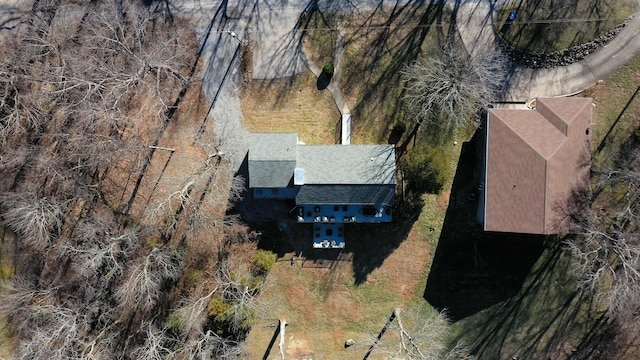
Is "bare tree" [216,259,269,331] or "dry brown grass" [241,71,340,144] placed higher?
"dry brown grass" [241,71,340,144]

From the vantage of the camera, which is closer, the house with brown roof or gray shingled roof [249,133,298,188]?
the house with brown roof

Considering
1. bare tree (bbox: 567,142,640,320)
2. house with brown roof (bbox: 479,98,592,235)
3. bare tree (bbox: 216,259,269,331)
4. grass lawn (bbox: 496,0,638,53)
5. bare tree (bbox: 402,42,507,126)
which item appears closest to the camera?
house with brown roof (bbox: 479,98,592,235)

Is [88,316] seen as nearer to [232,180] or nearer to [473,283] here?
[232,180]

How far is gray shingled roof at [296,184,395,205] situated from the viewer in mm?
27938

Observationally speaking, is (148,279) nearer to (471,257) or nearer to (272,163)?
(272,163)

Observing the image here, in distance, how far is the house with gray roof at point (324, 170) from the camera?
2789cm

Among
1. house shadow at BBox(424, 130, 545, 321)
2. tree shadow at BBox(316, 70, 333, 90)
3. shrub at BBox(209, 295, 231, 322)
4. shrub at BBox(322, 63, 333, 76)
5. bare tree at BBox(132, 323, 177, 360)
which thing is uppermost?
shrub at BBox(322, 63, 333, 76)

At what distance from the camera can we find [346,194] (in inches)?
1102

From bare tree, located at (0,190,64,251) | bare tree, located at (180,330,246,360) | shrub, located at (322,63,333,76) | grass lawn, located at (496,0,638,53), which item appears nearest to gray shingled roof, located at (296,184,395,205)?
shrub, located at (322,63,333,76)

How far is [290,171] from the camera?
2802cm

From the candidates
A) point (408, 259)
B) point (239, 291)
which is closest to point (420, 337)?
point (408, 259)

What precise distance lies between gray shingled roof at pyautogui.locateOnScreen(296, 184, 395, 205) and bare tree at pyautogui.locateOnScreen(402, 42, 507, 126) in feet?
18.4

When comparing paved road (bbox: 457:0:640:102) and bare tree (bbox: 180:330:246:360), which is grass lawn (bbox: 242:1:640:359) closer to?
A: paved road (bbox: 457:0:640:102)

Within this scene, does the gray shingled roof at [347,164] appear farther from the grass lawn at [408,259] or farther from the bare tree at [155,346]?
the bare tree at [155,346]
